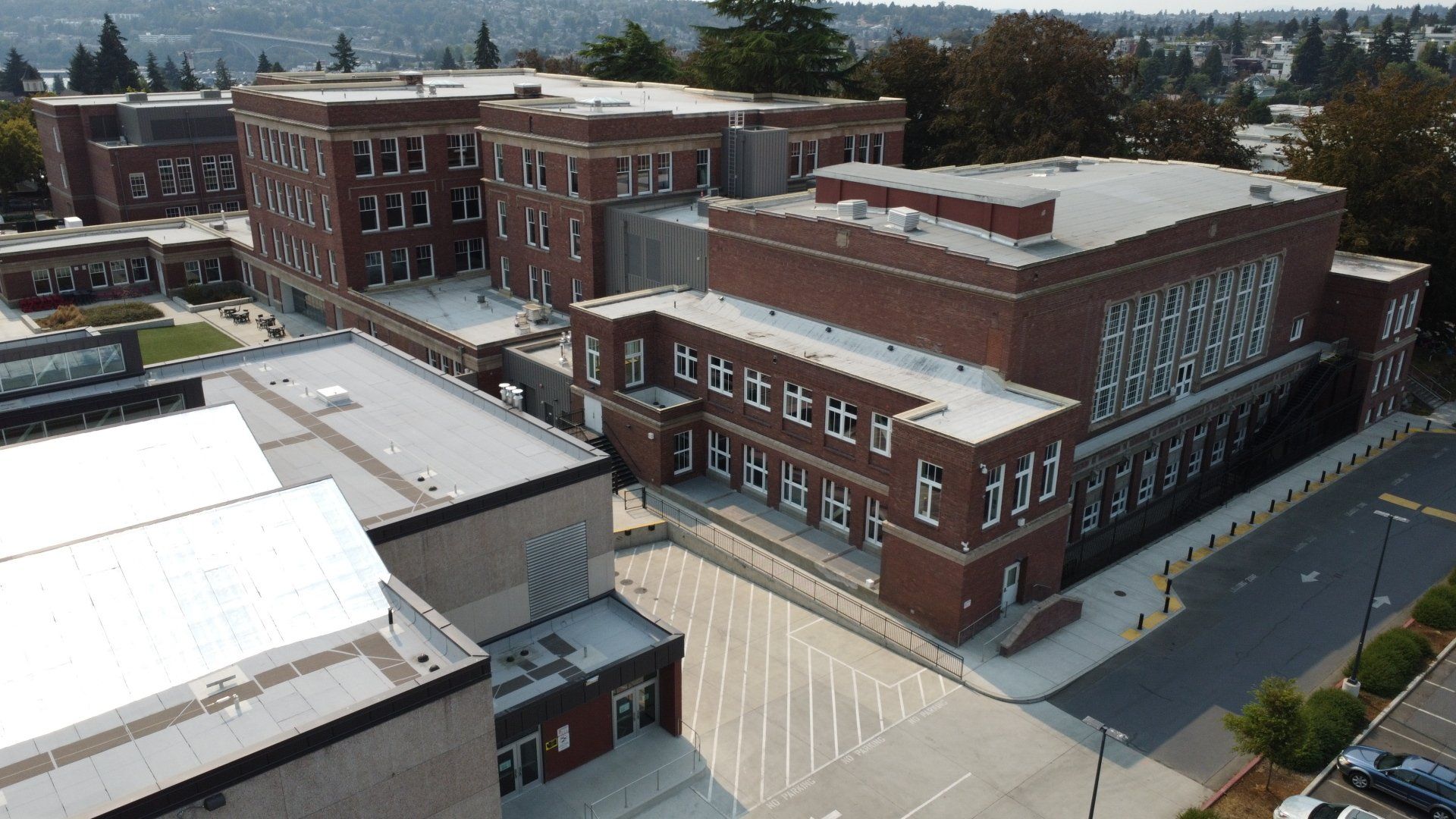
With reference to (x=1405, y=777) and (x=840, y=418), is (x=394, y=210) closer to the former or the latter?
(x=840, y=418)

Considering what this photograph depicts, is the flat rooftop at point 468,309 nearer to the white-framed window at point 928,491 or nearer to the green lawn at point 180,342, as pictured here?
the green lawn at point 180,342

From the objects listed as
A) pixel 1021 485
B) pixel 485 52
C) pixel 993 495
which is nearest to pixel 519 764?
pixel 993 495

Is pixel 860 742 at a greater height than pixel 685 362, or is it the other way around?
pixel 685 362

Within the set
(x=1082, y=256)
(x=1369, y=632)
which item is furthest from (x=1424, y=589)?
(x=1082, y=256)

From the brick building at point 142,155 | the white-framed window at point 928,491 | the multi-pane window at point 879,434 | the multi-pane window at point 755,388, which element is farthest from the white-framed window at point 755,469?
the brick building at point 142,155

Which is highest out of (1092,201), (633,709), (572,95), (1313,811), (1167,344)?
(572,95)

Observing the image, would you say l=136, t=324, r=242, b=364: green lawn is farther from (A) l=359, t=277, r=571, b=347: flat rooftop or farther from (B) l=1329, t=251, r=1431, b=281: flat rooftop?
(B) l=1329, t=251, r=1431, b=281: flat rooftop

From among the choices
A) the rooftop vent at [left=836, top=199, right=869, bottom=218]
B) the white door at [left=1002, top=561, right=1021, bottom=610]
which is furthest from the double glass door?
the rooftop vent at [left=836, top=199, right=869, bottom=218]

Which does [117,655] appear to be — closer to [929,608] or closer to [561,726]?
[561,726]
